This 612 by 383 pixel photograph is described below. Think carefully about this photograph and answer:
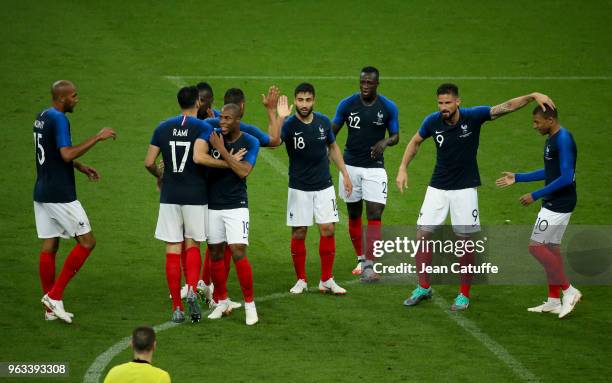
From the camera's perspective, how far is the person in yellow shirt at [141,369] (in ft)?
26.0

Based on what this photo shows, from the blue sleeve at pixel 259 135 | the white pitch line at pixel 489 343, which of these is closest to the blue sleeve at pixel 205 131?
the blue sleeve at pixel 259 135

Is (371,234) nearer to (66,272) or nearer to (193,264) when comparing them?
(193,264)

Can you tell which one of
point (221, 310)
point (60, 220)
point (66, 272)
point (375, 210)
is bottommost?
point (221, 310)

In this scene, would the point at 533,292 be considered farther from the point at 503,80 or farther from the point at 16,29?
the point at 16,29

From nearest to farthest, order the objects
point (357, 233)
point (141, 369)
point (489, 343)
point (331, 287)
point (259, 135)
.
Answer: point (141, 369), point (489, 343), point (259, 135), point (331, 287), point (357, 233)

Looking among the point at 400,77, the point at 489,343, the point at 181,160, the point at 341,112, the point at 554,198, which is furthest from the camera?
the point at 400,77

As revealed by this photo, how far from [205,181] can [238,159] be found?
1.62 feet

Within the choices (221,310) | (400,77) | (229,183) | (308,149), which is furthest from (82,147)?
(400,77)

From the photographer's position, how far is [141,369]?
26.3ft

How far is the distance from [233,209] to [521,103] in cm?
335

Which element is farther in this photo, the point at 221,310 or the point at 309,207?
the point at 309,207

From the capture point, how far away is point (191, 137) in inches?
473

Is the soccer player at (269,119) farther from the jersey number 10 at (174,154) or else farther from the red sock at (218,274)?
the jersey number 10 at (174,154)

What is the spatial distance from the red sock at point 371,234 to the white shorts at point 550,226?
228cm
